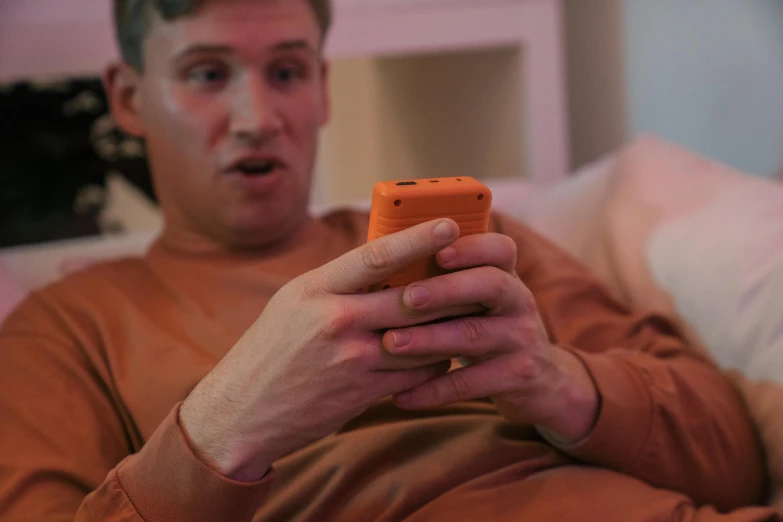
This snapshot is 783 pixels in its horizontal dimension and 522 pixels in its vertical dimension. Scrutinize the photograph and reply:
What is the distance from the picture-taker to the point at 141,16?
34.3 inches

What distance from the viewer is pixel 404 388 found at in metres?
0.58

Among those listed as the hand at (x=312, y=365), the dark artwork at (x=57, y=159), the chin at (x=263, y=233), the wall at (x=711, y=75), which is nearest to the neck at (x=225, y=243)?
the chin at (x=263, y=233)

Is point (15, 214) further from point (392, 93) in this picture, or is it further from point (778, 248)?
point (778, 248)

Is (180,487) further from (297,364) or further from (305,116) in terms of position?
(305,116)

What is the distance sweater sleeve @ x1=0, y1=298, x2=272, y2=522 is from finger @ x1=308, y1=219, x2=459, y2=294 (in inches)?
8.0

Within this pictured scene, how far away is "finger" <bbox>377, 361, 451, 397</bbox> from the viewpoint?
57cm

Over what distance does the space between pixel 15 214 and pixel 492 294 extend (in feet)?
3.73

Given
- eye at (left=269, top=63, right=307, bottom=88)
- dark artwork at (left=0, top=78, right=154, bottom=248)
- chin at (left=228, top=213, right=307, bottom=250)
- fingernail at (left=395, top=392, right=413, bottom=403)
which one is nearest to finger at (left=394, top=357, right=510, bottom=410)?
fingernail at (left=395, top=392, right=413, bottom=403)

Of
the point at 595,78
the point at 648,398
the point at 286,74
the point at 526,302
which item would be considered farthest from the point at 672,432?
the point at 595,78

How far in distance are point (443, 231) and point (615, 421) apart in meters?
0.34

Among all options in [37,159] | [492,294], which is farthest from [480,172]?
[492,294]

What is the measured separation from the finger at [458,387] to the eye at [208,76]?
465 mm

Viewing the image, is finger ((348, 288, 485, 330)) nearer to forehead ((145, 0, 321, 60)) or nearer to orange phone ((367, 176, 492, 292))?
orange phone ((367, 176, 492, 292))

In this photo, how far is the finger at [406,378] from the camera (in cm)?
57
